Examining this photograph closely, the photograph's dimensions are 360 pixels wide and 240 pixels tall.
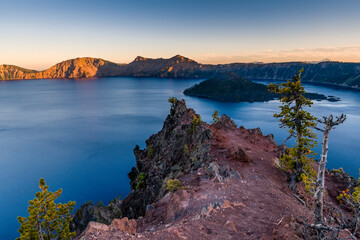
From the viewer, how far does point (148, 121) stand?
152 m

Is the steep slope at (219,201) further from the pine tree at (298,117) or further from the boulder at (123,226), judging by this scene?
the pine tree at (298,117)

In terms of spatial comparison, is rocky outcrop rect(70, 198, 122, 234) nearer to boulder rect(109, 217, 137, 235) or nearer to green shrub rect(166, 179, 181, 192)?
green shrub rect(166, 179, 181, 192)

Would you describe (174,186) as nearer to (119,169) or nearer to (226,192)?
(226,192)

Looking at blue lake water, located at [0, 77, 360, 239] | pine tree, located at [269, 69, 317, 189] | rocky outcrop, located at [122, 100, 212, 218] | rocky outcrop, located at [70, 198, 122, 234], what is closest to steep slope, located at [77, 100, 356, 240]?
rocky outcrop, located at [122, 100, 212, 218]

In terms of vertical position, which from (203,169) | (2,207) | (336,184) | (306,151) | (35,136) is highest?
(306,151)

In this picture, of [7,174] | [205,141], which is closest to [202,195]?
[205,141]

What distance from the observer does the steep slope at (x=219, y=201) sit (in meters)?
14.0

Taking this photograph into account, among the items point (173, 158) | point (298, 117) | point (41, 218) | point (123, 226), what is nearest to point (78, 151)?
point (173, 158)

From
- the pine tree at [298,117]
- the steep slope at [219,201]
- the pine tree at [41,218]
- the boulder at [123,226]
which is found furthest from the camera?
the pine tree at [298,117]

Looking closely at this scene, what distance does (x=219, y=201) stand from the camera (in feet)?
→ 60.8

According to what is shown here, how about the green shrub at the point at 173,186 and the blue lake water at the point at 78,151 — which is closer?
the green shrub at the point at 173,186

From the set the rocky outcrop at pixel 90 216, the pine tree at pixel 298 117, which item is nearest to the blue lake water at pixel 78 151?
the pine tree at pixel 298 117

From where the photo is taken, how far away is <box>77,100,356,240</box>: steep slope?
14.0 meters

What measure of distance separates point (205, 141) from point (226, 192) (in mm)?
15572
